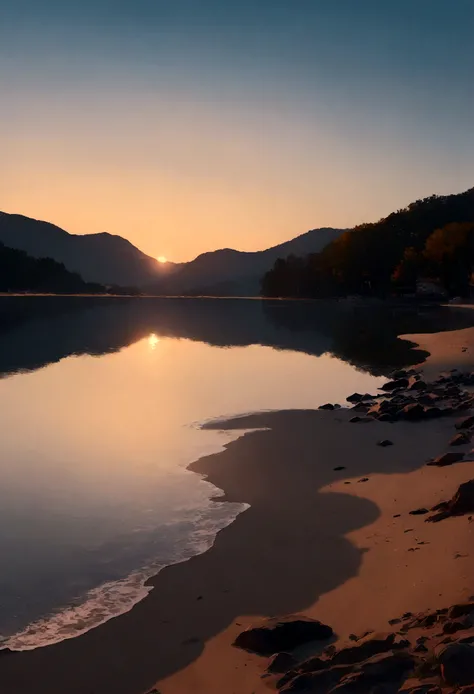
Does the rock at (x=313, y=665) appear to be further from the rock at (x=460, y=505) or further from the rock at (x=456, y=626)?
the rock at (x=460, y=505)

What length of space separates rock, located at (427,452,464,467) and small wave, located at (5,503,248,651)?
5772 millimetres

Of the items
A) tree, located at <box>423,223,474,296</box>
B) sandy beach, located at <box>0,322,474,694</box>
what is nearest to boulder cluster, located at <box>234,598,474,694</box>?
sandy beach, located at <box>0,322,474,694</box>

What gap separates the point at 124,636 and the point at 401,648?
3.54 meters

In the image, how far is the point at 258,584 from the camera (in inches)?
379

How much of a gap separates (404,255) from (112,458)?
487 feet

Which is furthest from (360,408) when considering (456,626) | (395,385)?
(456,626)

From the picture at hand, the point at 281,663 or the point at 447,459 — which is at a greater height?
the point at 447,459

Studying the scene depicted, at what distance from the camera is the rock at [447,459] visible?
47.9ft

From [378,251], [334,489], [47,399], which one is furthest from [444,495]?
[378,251]

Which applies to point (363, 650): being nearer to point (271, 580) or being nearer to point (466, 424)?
point (271, 580)

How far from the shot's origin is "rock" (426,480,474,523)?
10688 millimetres

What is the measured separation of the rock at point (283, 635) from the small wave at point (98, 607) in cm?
217

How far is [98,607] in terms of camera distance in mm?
9203

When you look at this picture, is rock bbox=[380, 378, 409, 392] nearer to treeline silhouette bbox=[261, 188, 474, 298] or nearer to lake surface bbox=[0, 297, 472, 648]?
lake surface bbox=[0, 297, 472, 648]
